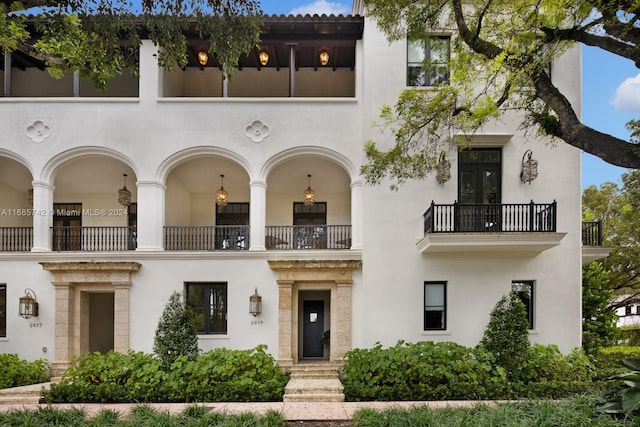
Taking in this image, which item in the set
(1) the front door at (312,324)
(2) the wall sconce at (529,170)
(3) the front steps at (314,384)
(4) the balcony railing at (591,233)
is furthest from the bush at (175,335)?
(4) the balcony railing at (591,233)

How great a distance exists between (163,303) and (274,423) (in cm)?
696

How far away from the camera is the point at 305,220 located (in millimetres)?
16406

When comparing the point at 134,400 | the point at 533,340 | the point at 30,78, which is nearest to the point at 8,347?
the point at 134,400

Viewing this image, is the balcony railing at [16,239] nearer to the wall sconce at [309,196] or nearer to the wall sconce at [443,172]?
the wall sconce at [309,196]

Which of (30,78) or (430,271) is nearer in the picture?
(430,271)

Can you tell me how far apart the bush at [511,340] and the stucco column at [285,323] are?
19.0ft

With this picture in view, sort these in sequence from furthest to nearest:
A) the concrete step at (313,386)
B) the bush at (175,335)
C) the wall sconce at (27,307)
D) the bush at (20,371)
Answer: the wall sconce at (27,307) < the bush at (20,371) < the bush at (175,335) < the concrete step at (313,386)

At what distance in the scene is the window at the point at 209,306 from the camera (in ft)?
44.5

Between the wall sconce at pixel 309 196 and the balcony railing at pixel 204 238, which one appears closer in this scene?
the balcony railing at pixel 204 238

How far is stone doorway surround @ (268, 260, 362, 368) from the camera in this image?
43.1 ft

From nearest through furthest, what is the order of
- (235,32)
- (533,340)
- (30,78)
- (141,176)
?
(235,32) → (533,340) → (141,176) → (30,78)

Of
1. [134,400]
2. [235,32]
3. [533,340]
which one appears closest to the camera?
[235,32]

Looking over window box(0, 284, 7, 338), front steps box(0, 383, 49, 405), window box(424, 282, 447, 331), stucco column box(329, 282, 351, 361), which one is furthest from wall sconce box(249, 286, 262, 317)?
window box(0, 284, 7, 338)

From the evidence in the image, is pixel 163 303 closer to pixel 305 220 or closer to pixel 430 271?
pixel 305 220
